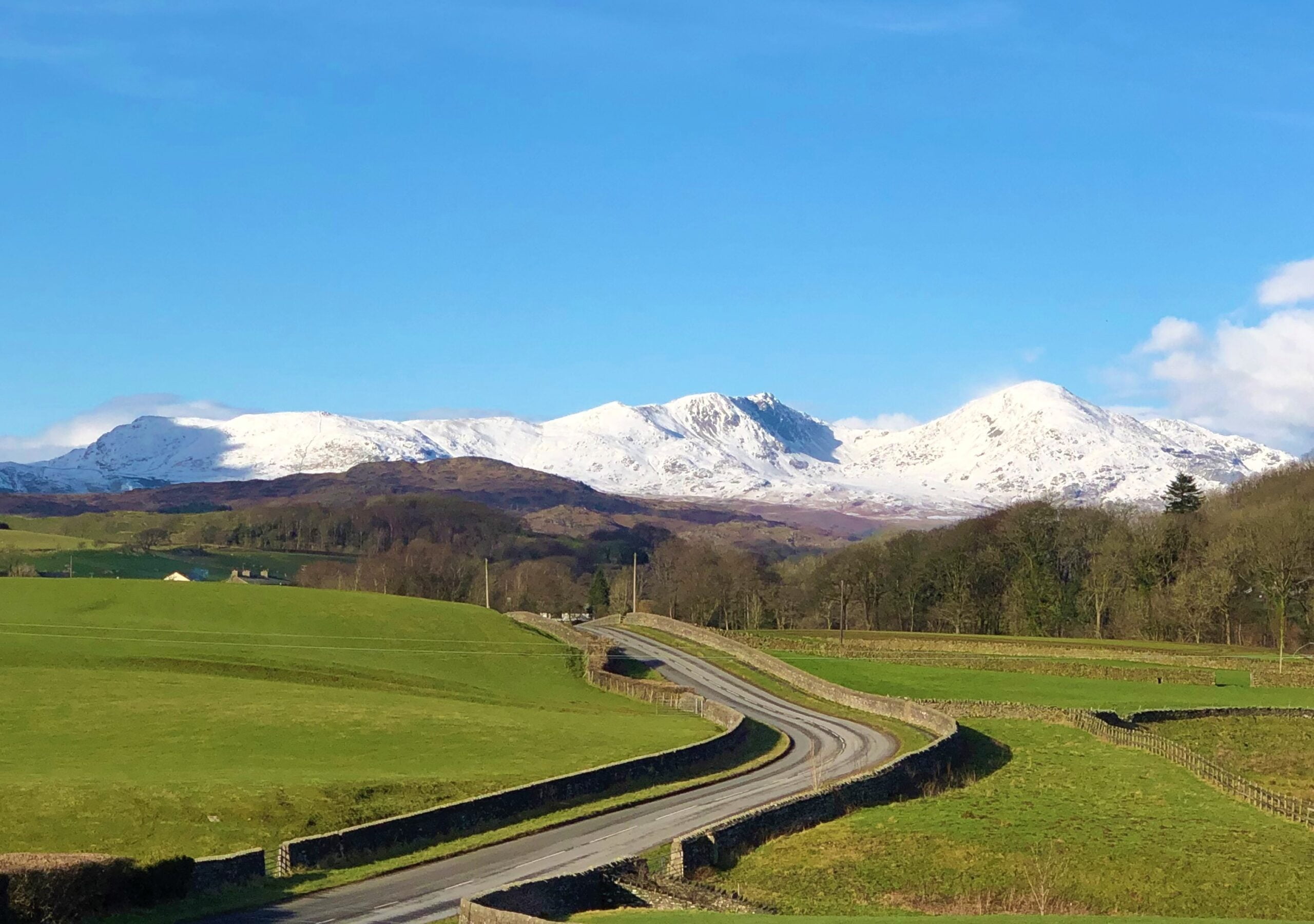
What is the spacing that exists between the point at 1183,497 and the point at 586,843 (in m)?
117

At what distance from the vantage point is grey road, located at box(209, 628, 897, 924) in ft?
100

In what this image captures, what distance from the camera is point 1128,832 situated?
1714 inches

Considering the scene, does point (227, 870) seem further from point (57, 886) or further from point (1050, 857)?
A: point (1050, 857)

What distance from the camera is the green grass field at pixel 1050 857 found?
115 feet

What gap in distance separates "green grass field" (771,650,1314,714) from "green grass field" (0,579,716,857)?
19360 mm

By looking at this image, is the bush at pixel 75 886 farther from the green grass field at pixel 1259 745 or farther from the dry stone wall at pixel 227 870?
the green grass field at pixel 1259 745

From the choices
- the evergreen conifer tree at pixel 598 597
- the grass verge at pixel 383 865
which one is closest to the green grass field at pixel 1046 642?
the evergreen conifer tree at pixel 598 597

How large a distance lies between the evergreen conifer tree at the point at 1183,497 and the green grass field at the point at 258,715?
7162 cm

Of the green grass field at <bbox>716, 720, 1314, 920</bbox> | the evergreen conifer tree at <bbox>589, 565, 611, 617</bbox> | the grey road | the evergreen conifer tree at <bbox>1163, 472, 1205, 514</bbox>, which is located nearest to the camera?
the grey road

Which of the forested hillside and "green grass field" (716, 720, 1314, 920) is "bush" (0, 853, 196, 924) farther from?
the forested hillside

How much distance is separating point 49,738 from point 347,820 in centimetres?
1527

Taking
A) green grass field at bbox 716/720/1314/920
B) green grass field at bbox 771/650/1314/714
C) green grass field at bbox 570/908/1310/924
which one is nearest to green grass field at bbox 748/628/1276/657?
green grass field at bbox 771/650/1314/714

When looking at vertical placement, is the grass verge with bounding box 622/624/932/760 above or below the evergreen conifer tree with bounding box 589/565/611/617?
below

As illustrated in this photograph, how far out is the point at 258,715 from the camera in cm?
5575
